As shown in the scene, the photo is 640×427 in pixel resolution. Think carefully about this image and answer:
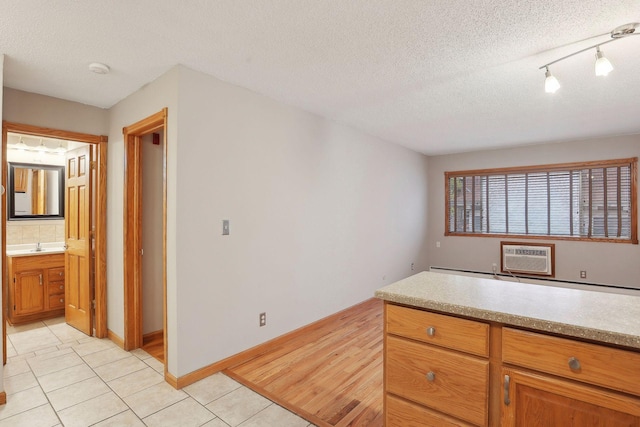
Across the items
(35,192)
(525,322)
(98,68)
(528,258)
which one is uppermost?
(98,68)

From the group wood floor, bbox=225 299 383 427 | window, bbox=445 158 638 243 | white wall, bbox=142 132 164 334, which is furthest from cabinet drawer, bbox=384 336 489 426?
window, bbox=445 158 638 243

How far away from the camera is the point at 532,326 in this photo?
3.95 ft

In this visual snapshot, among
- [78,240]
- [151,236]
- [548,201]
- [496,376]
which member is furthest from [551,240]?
[78,240]

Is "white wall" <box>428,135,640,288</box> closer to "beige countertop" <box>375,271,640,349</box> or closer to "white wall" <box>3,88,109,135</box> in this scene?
"beige countertop" <box>375,271,640,349</box>

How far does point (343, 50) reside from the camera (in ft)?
7.30

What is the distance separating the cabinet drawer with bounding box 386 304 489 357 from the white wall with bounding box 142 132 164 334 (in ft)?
9.00

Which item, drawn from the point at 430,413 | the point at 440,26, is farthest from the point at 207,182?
the point at 430,413

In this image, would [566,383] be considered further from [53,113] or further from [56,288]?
[56,288]

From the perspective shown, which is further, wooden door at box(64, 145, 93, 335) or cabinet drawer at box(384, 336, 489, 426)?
wooden door at box(64, 145, 93, 335)

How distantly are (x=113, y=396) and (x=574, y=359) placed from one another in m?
2.80

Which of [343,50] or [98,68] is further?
[98,68]

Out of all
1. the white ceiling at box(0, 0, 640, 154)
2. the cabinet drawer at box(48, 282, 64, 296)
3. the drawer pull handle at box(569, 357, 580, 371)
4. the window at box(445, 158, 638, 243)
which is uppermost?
the white ceiling at box(0, 0, 640, 154)

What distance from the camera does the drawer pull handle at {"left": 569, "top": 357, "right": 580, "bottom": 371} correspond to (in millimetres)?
1128

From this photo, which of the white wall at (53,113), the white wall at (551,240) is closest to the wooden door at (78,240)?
the white wall at (53,113)
